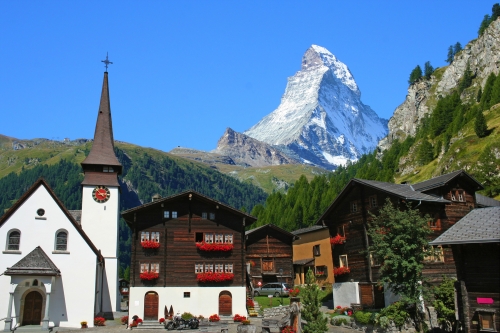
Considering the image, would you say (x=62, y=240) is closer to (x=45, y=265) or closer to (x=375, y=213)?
(x=45, y=265)

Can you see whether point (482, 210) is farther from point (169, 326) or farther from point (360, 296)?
point (169, 326)

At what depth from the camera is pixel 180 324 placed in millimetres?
38094

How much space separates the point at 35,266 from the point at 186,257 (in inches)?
458

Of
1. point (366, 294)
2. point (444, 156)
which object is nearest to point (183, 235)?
point (366, 294)

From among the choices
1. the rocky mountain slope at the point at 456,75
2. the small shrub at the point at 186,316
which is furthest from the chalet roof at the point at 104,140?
the rocky mountain slope at the point at 456,75

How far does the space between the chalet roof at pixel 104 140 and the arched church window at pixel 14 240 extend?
1143cm

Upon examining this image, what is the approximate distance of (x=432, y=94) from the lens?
7323 inches

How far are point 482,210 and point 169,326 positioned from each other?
22.7m

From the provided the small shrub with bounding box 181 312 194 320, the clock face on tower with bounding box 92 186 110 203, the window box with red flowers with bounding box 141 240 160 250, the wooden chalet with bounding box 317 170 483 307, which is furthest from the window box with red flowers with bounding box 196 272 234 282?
the clock face on tower with bounding box 92 186 110 203

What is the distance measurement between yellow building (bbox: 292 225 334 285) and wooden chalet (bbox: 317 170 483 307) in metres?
10.2

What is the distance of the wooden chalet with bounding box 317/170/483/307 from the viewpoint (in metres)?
40.2

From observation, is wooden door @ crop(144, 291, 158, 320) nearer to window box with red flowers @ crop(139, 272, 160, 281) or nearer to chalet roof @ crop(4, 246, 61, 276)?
window box with red flowers @ crop(139, 272, 160, 281)

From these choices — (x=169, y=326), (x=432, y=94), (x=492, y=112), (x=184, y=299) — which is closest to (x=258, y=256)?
(x=184, y=299)

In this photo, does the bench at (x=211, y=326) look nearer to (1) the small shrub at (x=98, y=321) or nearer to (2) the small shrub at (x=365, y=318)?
(1) the small shrub at (x=98, y=321)
